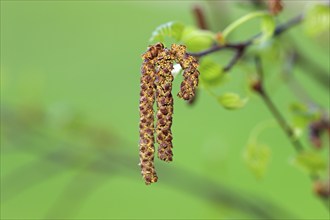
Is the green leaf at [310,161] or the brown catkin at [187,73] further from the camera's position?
the green leaf at [310,161]

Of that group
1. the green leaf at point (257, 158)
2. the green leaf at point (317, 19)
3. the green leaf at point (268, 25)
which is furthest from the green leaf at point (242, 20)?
the green leaf at point (257, 158)

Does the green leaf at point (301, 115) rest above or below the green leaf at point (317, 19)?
below

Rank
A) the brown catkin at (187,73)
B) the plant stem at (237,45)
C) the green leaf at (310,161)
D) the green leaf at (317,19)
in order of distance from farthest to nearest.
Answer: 1. the green leaf at (310,161)
2. the green leaf at (317,19)
3. the plant stem at (237,45)
4. the brown catkin at (187,73)

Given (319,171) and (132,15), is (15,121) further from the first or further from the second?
(132,15)

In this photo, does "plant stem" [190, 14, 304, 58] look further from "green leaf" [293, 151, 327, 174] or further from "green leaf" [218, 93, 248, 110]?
"green leaf" [293, 151, 327, 174]

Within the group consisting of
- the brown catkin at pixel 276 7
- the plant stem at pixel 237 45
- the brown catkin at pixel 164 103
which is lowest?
the brown catkin at pixel 164 103

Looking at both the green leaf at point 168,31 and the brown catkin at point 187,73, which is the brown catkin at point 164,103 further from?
the green leaf at point 168,31


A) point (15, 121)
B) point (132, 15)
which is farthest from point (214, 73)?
point (132, 15)

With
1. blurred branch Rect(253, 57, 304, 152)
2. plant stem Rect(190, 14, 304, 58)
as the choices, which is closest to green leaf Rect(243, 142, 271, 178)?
blurred branch Rect(253, 57, 304, 152)
